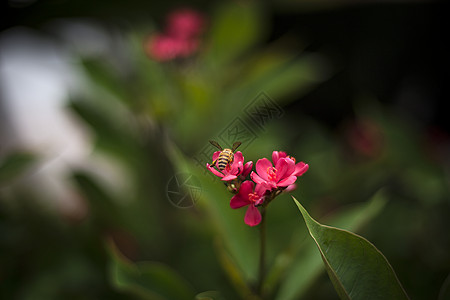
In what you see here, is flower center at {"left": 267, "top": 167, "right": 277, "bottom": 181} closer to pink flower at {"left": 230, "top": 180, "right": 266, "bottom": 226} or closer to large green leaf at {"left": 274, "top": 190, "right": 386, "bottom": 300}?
pink flower at {"left": 230, "top": 180, "right": 266, "bottom": 226}

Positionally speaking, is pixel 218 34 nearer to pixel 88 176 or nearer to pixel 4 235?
pixel 88 176

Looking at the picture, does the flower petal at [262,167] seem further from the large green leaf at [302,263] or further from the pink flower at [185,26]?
the pink flower at [185,26]

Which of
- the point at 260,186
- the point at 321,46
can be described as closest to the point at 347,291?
the point at 260,186

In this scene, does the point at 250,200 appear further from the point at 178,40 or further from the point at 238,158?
the point at 178,40

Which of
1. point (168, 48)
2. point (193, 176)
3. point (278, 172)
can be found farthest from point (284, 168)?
point (168, 48)

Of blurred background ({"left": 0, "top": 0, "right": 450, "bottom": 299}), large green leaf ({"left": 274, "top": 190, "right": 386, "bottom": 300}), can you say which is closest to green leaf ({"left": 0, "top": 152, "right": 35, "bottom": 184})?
blurred background ({"left": 0, "top": 0, "right": 450, "bottom": 299})

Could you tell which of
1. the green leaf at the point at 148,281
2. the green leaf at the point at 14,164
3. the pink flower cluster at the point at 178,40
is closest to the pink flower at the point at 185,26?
the pink flower cluster at the point at 178,40
